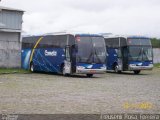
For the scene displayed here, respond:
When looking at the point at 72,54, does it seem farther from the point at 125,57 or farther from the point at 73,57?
the point at 125,57

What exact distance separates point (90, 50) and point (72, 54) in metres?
1.24

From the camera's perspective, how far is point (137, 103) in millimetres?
16547

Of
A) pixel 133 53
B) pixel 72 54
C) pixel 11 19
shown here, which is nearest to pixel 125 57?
pixel 133 53

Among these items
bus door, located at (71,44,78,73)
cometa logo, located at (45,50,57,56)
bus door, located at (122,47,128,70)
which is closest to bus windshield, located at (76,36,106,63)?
bus door, located at (71,44,78,73)

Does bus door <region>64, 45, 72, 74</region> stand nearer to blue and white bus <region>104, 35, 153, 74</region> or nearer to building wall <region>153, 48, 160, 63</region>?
blue and white bus <region>104, 35, 153, 74</region>

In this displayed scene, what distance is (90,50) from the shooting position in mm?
33156

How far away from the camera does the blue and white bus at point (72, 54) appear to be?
3294 cm

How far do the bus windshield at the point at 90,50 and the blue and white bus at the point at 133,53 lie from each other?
6.41 metres

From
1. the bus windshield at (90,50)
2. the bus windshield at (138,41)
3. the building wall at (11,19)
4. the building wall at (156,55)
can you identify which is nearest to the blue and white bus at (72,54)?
the bus windshield at (90,50)

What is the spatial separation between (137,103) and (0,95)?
5.29 metres

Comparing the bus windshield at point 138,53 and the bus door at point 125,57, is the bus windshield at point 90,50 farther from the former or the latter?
the bus door at point 125,57

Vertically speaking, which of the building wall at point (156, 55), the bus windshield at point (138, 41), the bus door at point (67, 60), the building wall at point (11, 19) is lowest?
the building wall at point (156, 55)

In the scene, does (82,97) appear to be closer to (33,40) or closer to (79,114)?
(79,114)

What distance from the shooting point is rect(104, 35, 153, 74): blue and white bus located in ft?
130
